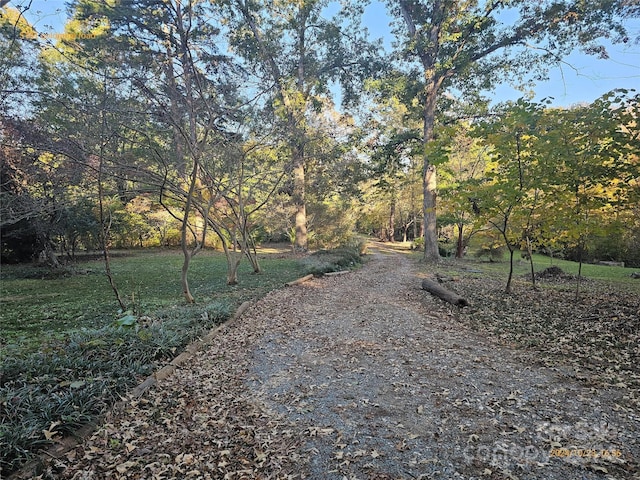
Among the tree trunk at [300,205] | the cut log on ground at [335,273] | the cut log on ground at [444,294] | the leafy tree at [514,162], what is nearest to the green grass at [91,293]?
the cut log on ground at [335,273]

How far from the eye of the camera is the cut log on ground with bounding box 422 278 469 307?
21.8 feet

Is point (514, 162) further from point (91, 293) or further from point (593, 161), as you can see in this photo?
point (91, 293)

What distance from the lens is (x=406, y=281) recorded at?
31.6ft

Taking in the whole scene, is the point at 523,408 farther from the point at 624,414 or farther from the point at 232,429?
the point at 232,429

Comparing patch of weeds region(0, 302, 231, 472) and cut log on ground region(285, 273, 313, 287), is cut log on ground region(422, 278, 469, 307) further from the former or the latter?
patch of weeds region(0, 302, 231, 472)

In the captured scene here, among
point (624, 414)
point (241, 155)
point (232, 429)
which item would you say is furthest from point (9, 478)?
point (241, 155)

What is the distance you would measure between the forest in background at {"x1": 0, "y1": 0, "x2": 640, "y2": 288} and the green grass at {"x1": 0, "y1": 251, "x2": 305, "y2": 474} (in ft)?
4.02

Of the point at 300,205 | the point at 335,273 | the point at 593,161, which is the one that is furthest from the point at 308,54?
the point at 593,161

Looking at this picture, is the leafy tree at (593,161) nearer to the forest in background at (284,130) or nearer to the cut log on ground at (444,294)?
the forest in background at (284,130)

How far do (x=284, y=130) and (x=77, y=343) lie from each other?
24.7ft

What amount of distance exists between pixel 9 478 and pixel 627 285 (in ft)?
40.2

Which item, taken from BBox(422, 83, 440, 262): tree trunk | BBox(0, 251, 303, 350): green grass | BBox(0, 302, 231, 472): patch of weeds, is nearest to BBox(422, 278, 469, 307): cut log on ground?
BBox(0, 251, 303, 350): green grass

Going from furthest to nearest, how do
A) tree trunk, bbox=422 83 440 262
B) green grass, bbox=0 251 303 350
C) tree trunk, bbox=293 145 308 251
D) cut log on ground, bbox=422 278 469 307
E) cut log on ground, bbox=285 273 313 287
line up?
tree trunk, bbox=293 145 308 251 < tree trunk, bbox=422 83 440 262 < cut log on ground, bbox=285 273 313 287 < cut log on ground, bbox=422 278 469 307 < green grass, bbox=0 251 303 350

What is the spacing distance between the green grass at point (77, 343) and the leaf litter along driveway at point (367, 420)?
28 centimetres
